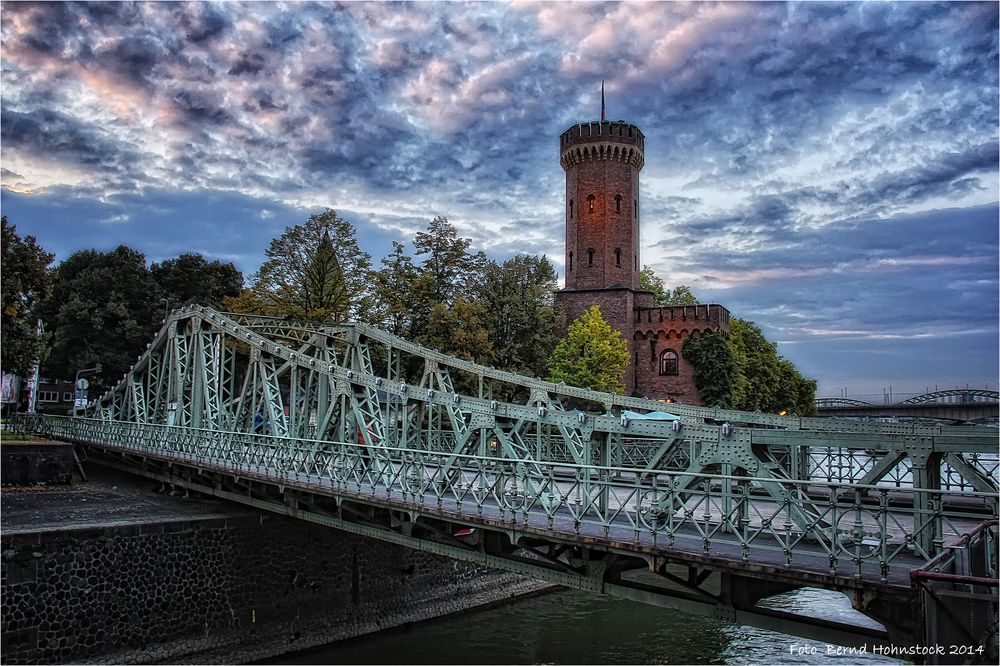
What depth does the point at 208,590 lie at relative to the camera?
19.5m

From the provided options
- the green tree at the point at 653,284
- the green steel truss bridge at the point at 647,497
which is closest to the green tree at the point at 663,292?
the green tree at the point at 653,284

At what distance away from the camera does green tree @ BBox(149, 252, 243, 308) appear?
173 ft

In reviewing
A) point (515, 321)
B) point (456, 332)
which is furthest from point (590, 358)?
point (456, 332)

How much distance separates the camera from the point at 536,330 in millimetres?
42656

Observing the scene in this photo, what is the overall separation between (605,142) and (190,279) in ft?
101

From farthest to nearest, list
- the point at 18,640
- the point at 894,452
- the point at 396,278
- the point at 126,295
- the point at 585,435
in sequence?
→ the point at 126,295 < the point at 396,278 < the point at 18,640 < the point at 585,435 < the point at 894,452

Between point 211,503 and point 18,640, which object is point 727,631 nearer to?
point 211,503

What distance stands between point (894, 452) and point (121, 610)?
56.0 feet

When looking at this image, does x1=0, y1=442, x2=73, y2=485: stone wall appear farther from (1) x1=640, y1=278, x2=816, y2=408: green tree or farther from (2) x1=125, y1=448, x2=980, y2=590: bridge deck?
(1) x1=640, y1=278, x2=816, y2=408: green tree

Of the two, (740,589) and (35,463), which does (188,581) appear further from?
(740,589)

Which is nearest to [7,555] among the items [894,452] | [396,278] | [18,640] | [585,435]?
[18,640]

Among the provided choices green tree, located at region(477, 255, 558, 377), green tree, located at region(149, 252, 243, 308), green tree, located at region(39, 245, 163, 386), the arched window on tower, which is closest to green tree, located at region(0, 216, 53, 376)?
green tree, located at region(477, 255, 558, 377)

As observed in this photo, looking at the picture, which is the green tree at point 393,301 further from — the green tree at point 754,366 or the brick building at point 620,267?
the green tree at point 754,366

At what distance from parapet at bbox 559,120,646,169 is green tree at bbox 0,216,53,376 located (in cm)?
3773
